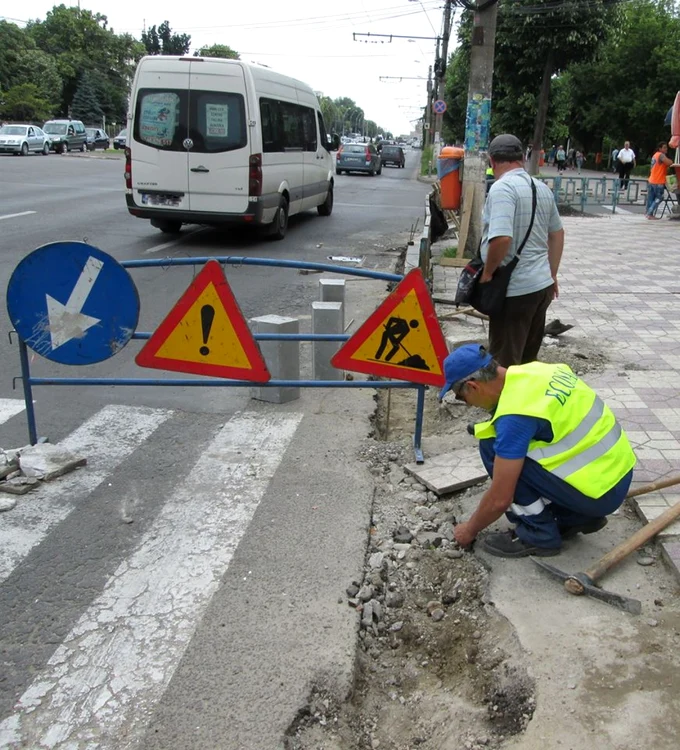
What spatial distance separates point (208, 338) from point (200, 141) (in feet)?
25.1

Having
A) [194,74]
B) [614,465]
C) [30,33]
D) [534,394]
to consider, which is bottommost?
[614,465]

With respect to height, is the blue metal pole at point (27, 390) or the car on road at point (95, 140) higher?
the car on road at point (95, 140)

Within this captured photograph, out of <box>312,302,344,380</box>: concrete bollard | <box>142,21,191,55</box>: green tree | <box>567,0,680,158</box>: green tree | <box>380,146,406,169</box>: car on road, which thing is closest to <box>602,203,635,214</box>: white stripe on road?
<box>312,302,344,380</box>: concrete bollard

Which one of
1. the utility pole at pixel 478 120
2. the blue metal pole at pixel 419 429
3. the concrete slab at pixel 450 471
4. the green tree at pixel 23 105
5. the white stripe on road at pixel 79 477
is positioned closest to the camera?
the white stripe on road at pixel 79 477

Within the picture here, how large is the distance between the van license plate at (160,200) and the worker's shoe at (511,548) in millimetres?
9195

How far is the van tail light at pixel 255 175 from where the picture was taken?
11.4 meters

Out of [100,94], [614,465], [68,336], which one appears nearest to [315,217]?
[68,336]

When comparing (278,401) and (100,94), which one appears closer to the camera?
(278,401)

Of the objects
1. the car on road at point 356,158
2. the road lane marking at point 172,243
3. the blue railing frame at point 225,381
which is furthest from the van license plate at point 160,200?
the car on road at point 356,158

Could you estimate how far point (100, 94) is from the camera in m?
74.1

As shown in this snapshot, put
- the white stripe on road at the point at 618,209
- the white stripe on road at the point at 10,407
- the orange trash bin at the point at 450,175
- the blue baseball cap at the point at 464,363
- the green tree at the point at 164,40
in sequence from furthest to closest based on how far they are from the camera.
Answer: the green tree at the point at 164,40 → the white stripe on road at the point at 618,209 → the orange trash bin at the point at 450,175 → the white stripe on road at the point at 10,407 → the blue baseball cap at the point at 464,363

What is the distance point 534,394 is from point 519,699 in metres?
1.21

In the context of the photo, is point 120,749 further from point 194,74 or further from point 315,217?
point 315,217

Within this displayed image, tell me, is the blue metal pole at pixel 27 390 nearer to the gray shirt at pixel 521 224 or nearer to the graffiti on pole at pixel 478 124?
the gray shirt at pixel 521 224
